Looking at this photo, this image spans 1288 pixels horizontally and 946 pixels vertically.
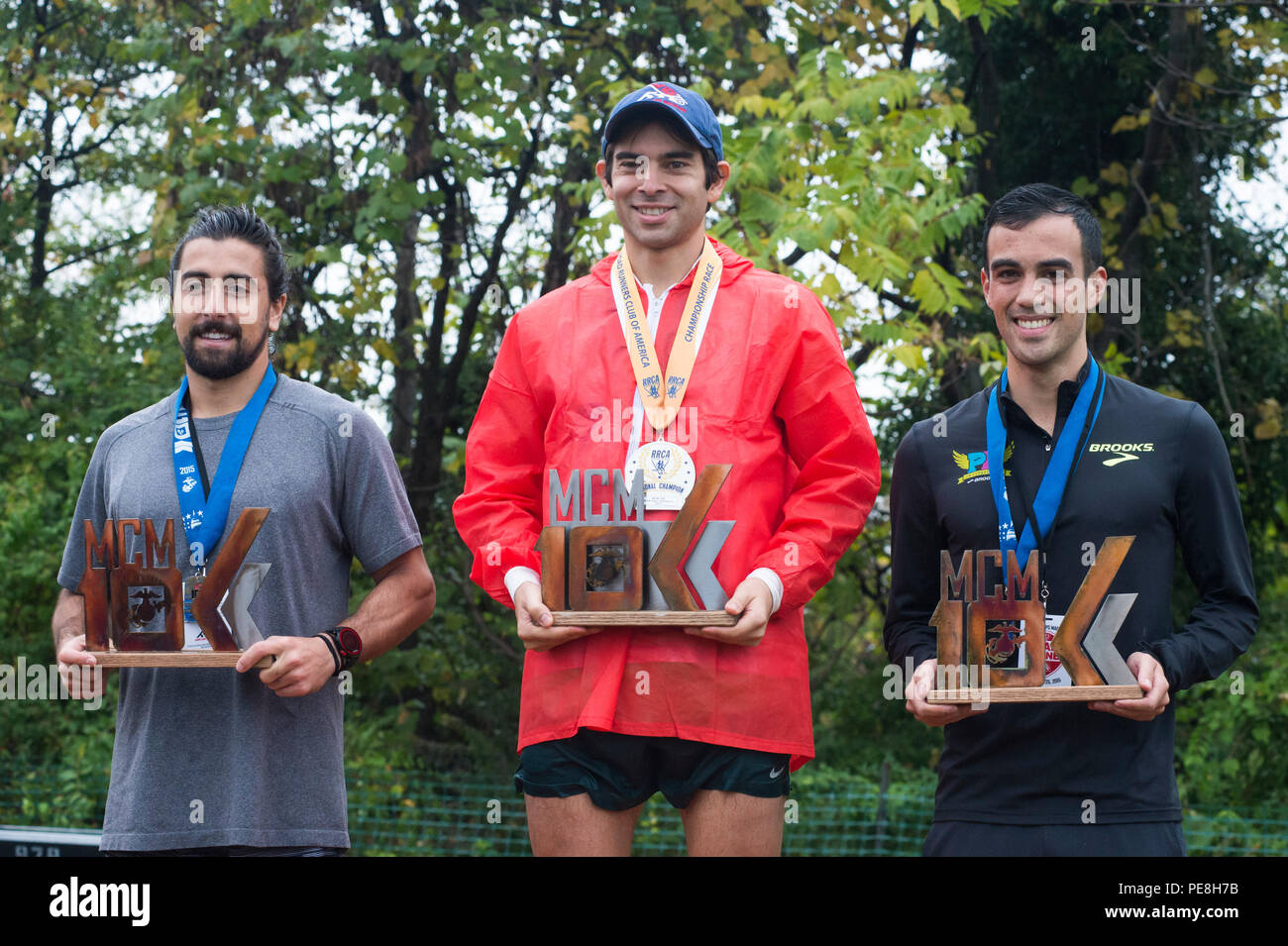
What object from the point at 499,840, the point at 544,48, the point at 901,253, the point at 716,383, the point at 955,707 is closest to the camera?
the point at 955,707

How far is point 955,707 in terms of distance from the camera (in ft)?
10.3

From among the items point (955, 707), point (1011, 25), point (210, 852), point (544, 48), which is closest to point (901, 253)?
point (544, 48)

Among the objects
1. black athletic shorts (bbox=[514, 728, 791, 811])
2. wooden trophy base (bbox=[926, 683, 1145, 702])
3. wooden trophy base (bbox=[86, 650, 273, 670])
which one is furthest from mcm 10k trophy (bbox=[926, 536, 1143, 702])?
wooden trophy base (bbox=[86, 650, 273, 670])

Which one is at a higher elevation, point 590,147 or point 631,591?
point 590,147

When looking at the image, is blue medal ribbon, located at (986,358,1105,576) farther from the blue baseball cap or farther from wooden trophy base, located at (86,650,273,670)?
wooden trophy base, located at (86,650,273,670)

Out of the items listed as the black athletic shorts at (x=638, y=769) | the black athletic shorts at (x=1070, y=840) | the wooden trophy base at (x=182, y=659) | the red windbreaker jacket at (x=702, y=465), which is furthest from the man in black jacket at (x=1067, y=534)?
the wooden trophy base at (x=182, y=659)

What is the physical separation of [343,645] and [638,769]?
0.75m

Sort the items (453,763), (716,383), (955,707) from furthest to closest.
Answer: (453,763) < (716,383) < (955,707)

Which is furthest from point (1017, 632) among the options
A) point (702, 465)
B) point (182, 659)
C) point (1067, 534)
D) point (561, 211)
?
point (561, 211)

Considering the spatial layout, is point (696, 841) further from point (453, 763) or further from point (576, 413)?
point (453, 763)

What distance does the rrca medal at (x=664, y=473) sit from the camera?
3.30 metres

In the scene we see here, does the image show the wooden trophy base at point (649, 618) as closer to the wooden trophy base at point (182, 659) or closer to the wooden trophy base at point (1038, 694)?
the wooden trophy base at point (1038, 694)

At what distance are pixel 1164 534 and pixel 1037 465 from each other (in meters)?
0.32

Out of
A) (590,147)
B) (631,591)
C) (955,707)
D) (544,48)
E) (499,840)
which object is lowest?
(499,840)
